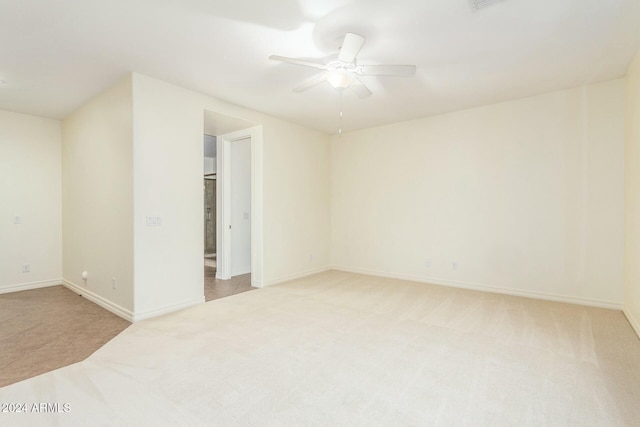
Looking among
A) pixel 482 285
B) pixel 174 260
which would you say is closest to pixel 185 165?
pixel 174 260

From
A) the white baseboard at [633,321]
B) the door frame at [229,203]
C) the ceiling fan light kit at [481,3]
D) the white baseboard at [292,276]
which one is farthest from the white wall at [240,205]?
the white baseboard at [633,321]

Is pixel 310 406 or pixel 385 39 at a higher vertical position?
pixel 385 39

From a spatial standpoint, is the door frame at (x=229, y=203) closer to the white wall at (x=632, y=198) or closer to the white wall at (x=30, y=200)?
the white wall at (x=30, y=200)

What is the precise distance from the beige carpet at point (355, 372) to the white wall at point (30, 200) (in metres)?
3.05

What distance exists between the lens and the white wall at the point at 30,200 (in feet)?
14.6

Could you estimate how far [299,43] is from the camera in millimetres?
2656

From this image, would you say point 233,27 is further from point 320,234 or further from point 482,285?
point 482,285

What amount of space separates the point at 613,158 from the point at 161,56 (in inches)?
197

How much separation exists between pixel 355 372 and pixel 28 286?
5.29 metres

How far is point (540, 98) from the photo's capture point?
3.95 metres

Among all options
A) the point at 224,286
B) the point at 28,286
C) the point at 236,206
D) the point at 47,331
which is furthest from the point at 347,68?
the point at 28,286

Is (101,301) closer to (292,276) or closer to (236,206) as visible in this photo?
(236,206)

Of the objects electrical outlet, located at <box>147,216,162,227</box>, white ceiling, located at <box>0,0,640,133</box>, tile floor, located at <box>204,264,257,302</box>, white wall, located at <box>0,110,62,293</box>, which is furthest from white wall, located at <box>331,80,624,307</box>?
white wall, located at <box>0,110,62,293</box>

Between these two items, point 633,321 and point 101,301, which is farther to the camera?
point 101,301
